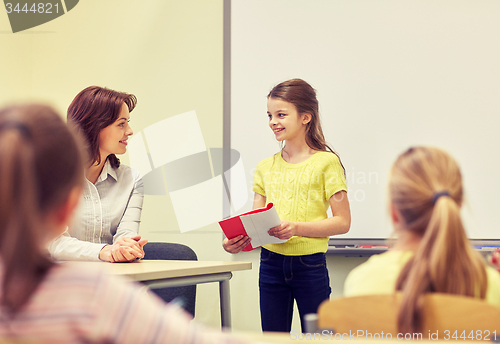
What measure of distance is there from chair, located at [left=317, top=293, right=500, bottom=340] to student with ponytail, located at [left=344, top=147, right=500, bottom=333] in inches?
0.8

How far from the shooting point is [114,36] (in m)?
3.19

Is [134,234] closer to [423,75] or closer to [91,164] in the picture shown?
[91,164]

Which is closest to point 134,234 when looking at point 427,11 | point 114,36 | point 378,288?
point 378,288

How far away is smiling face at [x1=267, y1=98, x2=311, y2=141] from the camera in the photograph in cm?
199

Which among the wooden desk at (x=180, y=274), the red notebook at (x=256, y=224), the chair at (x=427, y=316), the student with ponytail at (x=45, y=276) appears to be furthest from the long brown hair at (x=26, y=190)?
the red notebook at (x=256, y=224)

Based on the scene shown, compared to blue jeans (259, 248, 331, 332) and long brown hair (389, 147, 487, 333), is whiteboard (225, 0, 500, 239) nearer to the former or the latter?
blue jeans (259, 248, 331, 332)

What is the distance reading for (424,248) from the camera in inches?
32.2

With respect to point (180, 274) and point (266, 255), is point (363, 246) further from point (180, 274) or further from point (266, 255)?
point (180, 274)

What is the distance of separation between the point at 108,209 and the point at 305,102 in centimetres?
105

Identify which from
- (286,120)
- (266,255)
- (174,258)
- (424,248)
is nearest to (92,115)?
(174,258)

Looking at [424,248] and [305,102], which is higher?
[305,102]

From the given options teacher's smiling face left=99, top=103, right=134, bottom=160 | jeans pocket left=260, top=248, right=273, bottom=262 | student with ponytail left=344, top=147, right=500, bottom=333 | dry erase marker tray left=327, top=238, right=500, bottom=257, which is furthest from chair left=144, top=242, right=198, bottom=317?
student with ponytail left=344, top=147, right=500, bottom=333

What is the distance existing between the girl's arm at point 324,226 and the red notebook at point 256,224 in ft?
0.13

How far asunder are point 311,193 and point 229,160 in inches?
42.8
